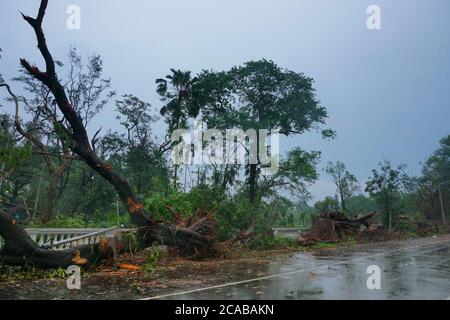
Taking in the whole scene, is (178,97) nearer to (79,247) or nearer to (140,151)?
(140,151)

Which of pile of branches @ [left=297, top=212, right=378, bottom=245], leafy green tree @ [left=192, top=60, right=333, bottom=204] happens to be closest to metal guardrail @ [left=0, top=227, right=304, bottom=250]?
pile of branches @ [left=297, top=212, right=378, bottom=245]

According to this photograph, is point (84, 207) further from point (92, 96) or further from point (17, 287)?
point (17, 287)

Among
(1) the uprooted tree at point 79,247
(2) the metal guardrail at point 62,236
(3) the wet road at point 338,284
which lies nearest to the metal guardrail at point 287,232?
(1) the uprooted tree at point 79,247

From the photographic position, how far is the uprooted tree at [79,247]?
853cm

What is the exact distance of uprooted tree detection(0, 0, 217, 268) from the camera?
28.0 feet

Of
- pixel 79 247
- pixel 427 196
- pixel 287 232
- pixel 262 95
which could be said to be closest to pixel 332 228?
pixel 287 232

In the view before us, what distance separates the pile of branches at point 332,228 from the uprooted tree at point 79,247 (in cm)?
968

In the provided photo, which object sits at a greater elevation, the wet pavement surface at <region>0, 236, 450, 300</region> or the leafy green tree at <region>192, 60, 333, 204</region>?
the leafy green tree at <region>192, 60, 333, 204</region>

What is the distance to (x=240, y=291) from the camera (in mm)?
7129

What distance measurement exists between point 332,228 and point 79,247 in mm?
16326

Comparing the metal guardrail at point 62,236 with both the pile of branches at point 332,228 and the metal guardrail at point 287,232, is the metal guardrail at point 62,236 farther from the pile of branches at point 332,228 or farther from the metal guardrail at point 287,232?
the pile of branches at point 332,228

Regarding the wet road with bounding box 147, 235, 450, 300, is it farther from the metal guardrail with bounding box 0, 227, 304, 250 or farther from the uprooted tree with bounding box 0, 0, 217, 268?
the metal guardrail with bounding box 0, 227, 304, 250

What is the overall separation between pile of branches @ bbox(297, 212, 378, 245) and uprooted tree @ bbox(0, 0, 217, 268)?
9681 millimetres

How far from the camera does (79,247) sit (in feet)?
30.8
